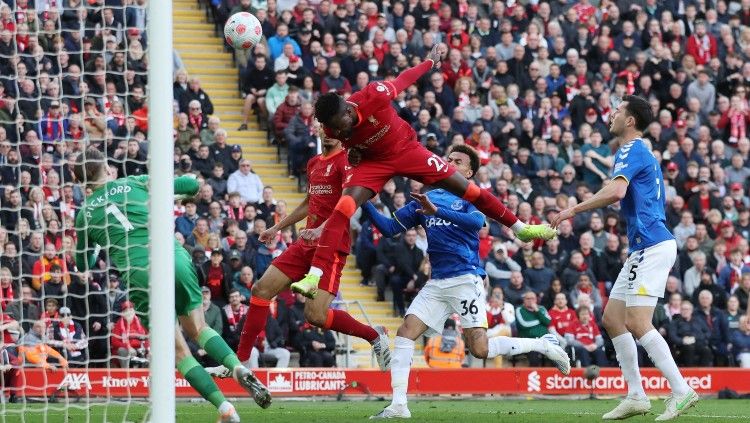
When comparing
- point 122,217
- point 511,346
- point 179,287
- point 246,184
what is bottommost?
point 511,346

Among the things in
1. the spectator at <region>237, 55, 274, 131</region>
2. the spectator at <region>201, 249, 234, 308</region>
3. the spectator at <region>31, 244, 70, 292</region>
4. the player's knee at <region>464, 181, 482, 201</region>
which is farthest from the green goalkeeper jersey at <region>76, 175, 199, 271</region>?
the spectator at <region>237, 55, 274, 131</region>

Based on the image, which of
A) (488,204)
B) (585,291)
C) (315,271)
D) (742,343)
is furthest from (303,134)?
(315,271)

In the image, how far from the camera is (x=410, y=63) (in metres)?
26.3

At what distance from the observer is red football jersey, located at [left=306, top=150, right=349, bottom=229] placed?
1414 centimetres

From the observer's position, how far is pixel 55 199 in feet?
57.9

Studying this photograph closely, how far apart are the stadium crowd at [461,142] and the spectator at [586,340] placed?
34 mm

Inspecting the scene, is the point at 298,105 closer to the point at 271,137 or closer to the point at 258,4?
the point at 271,137

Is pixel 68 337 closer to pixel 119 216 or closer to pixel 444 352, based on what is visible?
pixel 119 216

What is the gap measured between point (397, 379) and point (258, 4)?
1443cm

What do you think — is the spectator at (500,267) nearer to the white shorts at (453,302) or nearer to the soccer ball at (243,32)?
the white shorts at (453,302)

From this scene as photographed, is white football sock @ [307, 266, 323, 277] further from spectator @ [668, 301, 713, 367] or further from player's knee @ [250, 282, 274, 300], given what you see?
spectator @ [668, 301, 713, 367]

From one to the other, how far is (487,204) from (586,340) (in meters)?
8.82

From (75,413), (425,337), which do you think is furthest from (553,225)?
(425,337)

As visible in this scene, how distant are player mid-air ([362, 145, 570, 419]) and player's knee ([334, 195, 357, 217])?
113 centimetres
